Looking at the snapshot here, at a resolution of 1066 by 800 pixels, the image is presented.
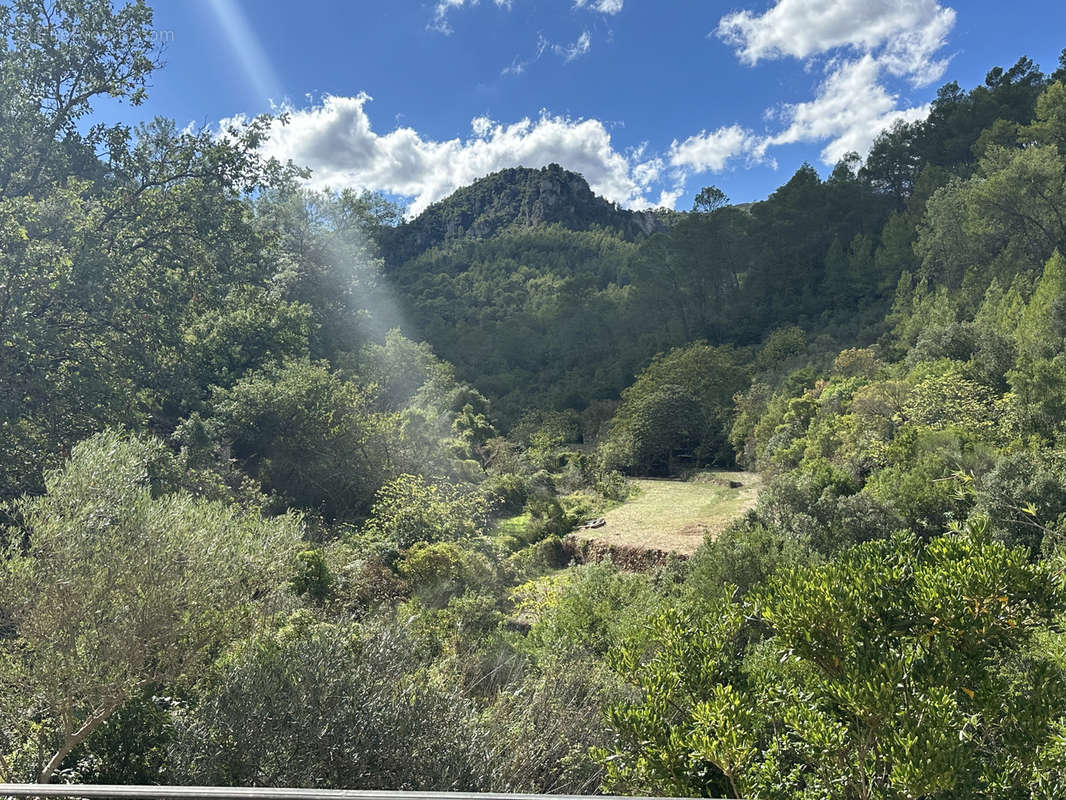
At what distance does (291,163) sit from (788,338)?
87.5ft

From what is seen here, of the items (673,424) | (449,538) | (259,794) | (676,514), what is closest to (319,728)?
(259,794)

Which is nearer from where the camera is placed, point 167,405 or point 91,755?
point 91,755

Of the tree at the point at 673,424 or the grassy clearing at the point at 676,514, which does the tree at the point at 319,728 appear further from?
the tree at the point at 673,424

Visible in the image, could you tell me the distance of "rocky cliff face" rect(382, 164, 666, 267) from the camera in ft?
243

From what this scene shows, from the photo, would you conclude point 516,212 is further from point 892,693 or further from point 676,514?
point 892,693

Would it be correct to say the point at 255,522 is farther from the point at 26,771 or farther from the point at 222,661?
the point at 26,771

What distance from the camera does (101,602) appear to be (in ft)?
14.3

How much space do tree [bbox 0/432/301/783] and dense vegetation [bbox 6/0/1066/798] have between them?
28mm

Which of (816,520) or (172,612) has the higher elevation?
(172,612)

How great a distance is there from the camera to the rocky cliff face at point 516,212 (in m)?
74.0

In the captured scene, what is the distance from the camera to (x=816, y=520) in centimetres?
955

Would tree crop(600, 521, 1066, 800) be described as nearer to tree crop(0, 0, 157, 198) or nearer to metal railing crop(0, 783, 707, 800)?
metal railing crop(0, 783, 707, 800)

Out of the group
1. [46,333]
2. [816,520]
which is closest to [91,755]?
[46,333]

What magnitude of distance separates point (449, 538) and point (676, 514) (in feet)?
23.4
